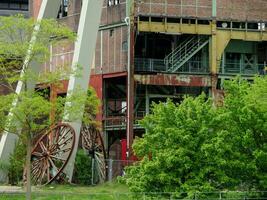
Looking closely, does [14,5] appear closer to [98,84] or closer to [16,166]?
[98,84]

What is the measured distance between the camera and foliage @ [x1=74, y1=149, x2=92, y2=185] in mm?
39781

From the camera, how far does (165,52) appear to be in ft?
172

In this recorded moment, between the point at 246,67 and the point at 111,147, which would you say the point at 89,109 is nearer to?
the point at 111,147

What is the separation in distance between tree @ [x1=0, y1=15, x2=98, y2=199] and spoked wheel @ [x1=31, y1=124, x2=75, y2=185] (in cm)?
760

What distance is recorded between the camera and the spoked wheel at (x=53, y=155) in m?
37.6

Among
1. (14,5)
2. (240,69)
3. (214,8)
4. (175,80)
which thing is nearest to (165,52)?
(175,80)

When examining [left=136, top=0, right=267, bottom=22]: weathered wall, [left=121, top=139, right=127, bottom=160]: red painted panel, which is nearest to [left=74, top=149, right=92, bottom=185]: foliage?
[left=121, top=139, right=127, bottom=160]: red painted panel

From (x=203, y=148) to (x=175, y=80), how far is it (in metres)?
22.0

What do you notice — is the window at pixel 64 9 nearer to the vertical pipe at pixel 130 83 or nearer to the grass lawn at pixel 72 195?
the vertical pipe at pixel 130 83

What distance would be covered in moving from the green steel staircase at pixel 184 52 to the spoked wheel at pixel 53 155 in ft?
44.6

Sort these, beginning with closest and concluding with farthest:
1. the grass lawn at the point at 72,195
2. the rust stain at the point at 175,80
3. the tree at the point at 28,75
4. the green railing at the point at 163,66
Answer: the tree at the point at 28,75
the grass lawn at the point at 72,195
the rust stain at the point at 175,80
the green railing at the point at 163,66

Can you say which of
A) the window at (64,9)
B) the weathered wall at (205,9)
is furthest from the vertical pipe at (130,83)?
the window at (64,9)

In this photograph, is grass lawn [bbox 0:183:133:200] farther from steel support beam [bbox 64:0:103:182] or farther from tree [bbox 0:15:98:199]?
steel support beam [bbox 64:0:103:182]

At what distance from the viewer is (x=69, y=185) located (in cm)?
3775
